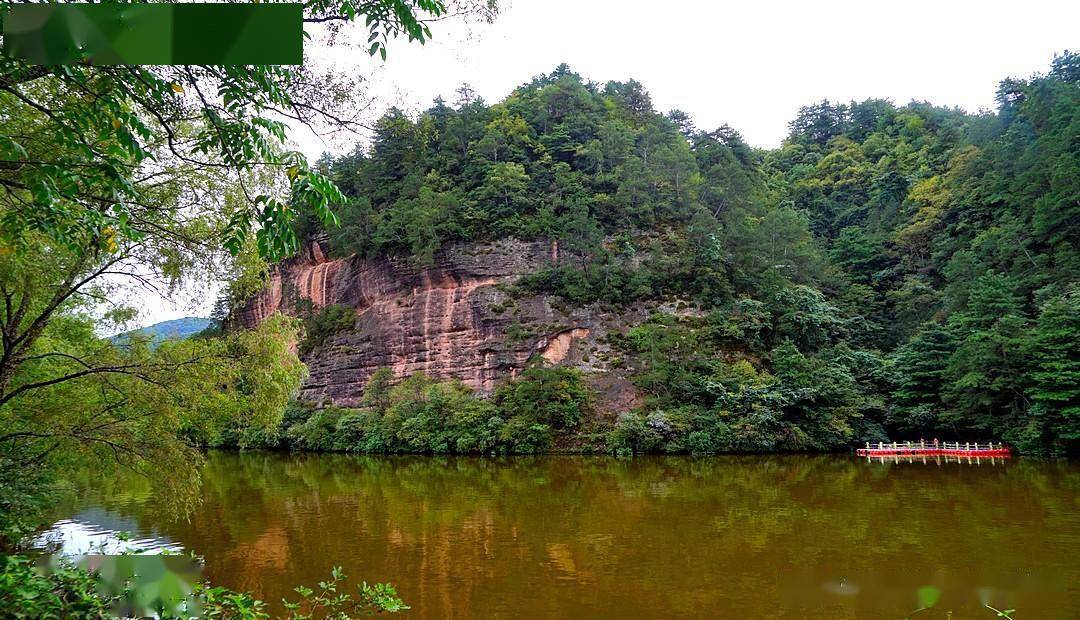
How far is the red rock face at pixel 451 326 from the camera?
28.4 meters

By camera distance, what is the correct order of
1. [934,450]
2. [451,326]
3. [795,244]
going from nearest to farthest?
[934,450] < [451,326] < [795,244]

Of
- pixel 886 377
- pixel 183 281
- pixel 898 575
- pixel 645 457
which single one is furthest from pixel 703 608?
→ pixel 886 377

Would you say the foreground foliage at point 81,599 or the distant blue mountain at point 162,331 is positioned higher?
the distant blue mountain at point 162,331

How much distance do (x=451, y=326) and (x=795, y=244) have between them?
18305 mm

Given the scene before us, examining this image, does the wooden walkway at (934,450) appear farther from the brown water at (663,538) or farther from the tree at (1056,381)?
the brown water at (663,538)

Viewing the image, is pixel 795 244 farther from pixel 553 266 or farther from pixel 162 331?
pixel 162 331

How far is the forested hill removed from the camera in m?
21.4

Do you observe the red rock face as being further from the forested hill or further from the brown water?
the brown water

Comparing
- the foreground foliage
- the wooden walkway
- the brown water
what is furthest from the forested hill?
the foreground foliage

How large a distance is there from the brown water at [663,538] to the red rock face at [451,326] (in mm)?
10357

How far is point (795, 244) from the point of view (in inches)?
1242

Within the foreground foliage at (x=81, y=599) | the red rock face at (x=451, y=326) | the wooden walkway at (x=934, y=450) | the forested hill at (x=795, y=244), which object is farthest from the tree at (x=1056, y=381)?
the foreground foliage at (x=81, y=599)

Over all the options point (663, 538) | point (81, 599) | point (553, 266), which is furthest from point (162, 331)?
point (553, 266)

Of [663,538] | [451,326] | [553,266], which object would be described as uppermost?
[553,266]
